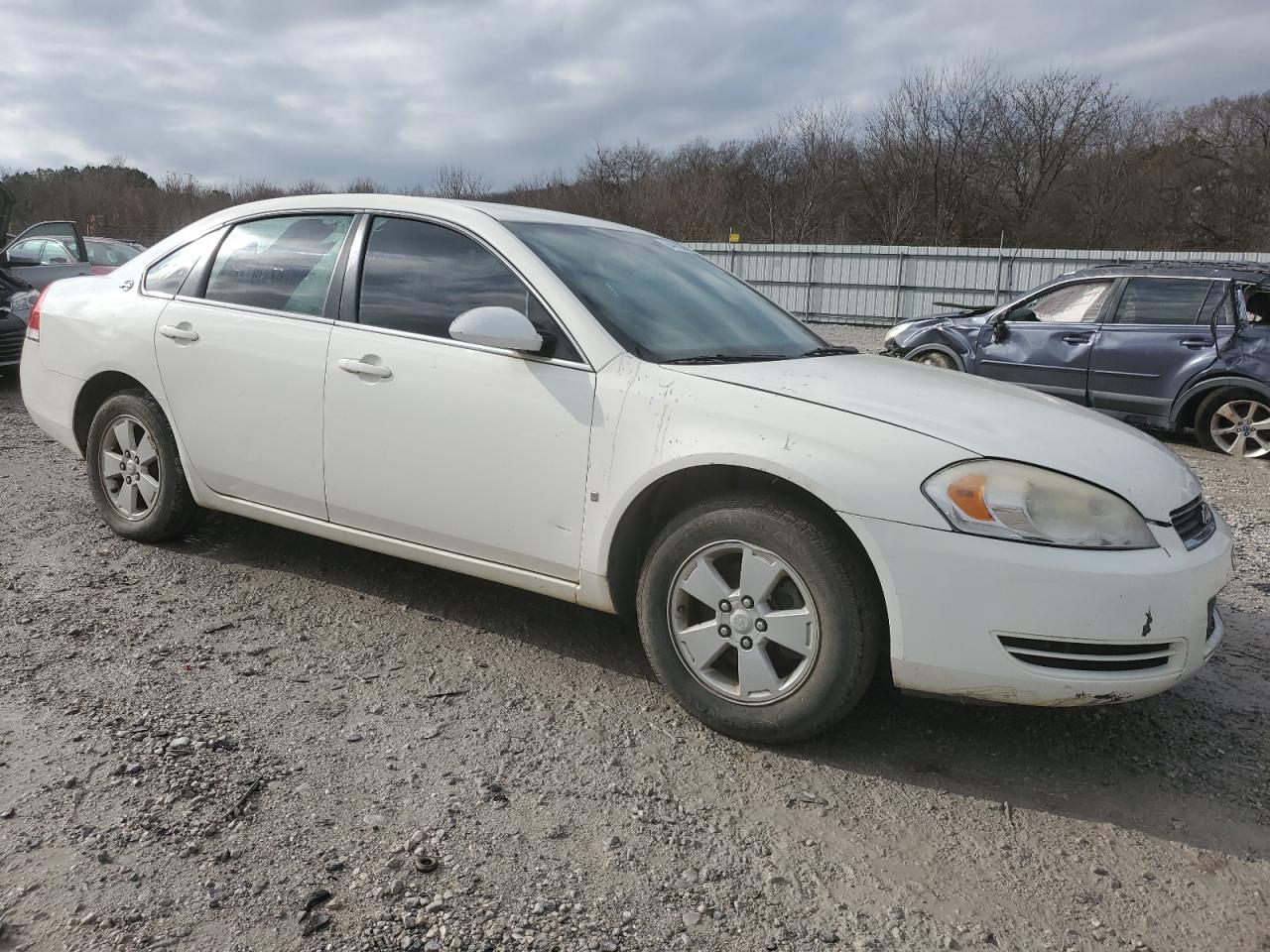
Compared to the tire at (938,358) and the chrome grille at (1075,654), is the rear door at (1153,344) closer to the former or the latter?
the tire at (938,358)

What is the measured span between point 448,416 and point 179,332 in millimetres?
1556

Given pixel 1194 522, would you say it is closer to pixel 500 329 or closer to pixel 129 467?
pixel 500 329

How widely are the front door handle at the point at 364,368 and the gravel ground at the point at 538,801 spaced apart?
994mm

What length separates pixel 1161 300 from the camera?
859 cm

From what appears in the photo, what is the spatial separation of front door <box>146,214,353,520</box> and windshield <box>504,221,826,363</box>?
2.97ft

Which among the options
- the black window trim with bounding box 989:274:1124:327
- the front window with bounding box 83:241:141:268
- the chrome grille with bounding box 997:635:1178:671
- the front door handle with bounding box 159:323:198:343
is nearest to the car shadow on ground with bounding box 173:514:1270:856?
the chrome grille with bounding box 997:635:1178:671

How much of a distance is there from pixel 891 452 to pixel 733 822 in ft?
3.51

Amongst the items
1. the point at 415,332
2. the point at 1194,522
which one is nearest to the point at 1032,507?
the point at 1194,522

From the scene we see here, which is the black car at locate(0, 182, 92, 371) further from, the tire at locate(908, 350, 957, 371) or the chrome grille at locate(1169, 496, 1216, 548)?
the tire at locate(908, 350, 957, 371)

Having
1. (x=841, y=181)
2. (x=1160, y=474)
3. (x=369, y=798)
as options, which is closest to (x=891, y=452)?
(x=1160, y=474)

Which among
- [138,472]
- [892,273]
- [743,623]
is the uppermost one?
[892,273]

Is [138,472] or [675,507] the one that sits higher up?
[675,507]

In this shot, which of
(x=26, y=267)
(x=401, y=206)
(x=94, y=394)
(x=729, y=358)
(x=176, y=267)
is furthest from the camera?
(x=26, y=267)

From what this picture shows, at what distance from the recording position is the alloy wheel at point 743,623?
2693 mm
